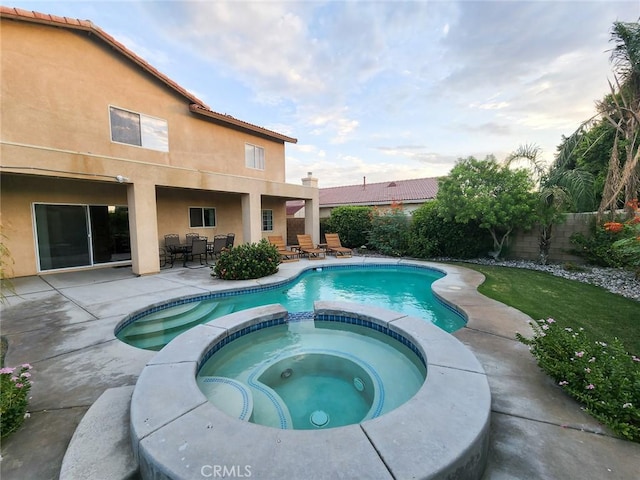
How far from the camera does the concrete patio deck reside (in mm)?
2211

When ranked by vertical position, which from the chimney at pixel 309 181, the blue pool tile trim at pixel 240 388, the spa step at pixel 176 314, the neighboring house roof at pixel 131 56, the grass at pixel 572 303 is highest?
the neighboring house roof at pixel 131 56

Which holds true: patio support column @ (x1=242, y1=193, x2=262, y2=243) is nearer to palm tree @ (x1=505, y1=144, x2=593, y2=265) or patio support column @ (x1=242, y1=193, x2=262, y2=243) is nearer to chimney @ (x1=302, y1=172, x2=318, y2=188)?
chimney @ (x1=302, y1=172, x2=318, y2=188)

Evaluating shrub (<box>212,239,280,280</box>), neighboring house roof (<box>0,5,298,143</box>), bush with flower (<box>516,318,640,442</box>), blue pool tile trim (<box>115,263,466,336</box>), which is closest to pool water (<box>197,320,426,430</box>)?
bush with flower (<box>516,318,640,442</box>)

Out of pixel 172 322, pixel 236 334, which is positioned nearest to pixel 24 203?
pixel 172 322

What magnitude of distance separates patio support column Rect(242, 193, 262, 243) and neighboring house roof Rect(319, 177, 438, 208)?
459 inches

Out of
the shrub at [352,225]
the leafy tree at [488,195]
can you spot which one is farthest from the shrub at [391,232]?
the leafy tree at [488,195]

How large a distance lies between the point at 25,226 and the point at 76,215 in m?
1.38

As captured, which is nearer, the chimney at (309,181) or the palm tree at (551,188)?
the palm tree at (551,188)

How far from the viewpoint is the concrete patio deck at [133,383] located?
2.21 m

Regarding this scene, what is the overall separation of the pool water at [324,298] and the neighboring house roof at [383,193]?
37.2ft

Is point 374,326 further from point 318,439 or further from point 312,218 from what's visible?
point 312,218

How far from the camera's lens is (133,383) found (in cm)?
335

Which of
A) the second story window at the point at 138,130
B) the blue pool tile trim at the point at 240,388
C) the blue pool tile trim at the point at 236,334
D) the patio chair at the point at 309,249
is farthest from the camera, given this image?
the patio chair at the point at 309,249

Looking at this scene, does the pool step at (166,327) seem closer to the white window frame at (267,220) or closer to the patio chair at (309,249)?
the patio chair at (309,249)
